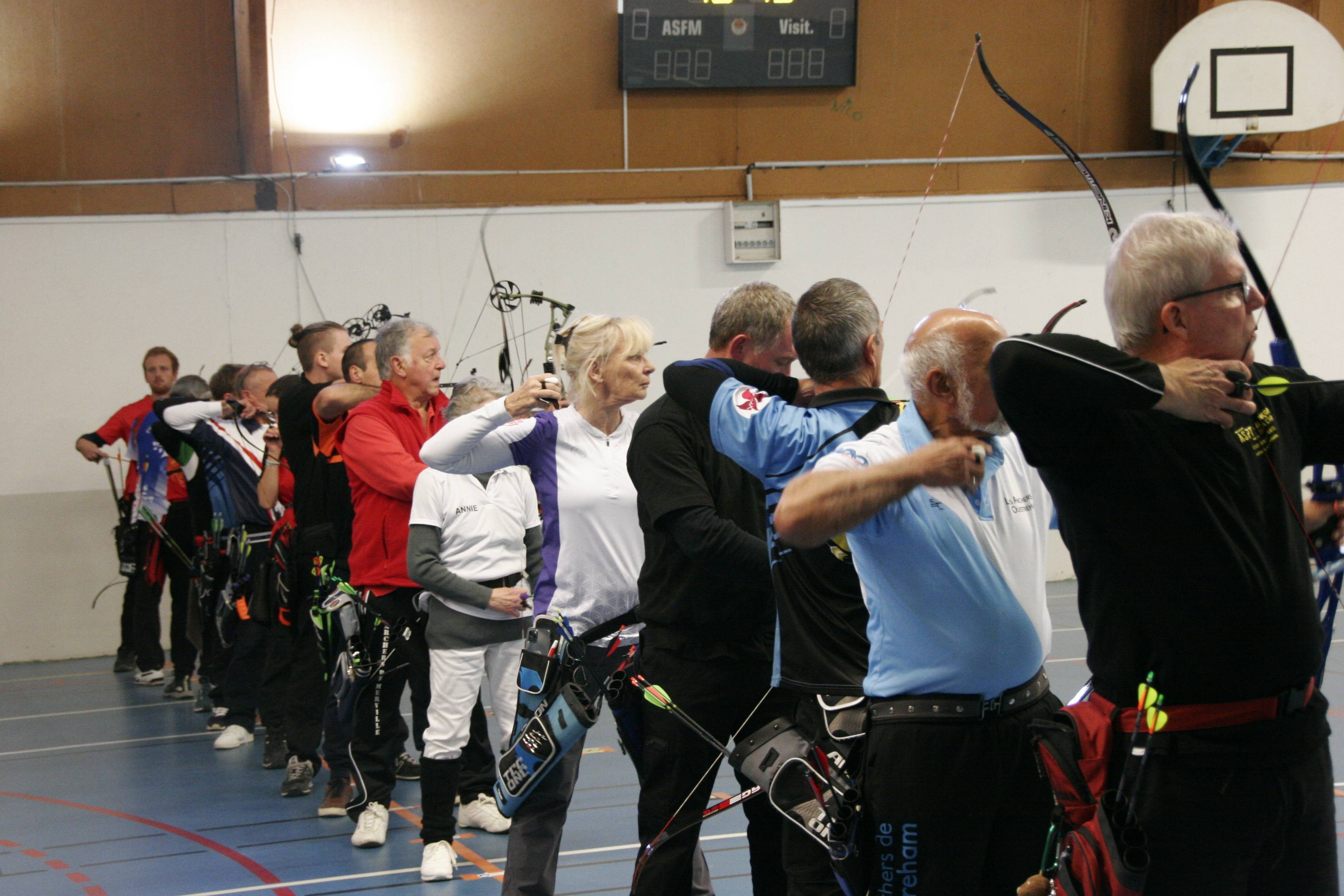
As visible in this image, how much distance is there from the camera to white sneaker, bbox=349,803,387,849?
12.6 ft

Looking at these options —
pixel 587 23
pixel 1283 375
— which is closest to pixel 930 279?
pixel 587 23

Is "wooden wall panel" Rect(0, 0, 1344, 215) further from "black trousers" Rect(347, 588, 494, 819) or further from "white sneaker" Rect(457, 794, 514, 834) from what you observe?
"white sneaker" Rect(457, 794, 514, 834)

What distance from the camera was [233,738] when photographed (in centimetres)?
541

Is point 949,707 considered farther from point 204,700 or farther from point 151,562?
point 151,562

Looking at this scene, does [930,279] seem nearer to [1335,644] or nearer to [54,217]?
[1335,644]

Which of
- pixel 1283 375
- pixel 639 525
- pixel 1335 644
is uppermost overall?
pixel 1283 375

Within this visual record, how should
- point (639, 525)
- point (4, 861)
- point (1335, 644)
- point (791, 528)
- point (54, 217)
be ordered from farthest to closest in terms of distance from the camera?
point (54, 217) → point (1335, 644) → point (4, 861) → point (639, 525) → point (791, 528)

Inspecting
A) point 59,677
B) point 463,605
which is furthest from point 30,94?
point 463,605

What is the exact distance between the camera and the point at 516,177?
855 cm

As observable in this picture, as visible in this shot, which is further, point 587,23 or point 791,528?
point 587,23

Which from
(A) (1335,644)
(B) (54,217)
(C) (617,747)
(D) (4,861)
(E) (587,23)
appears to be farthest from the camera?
(E) (587,23)

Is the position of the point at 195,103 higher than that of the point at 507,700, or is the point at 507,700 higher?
the point at 195,103

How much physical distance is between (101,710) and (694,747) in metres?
5.03

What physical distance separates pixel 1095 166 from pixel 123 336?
7090 mm
